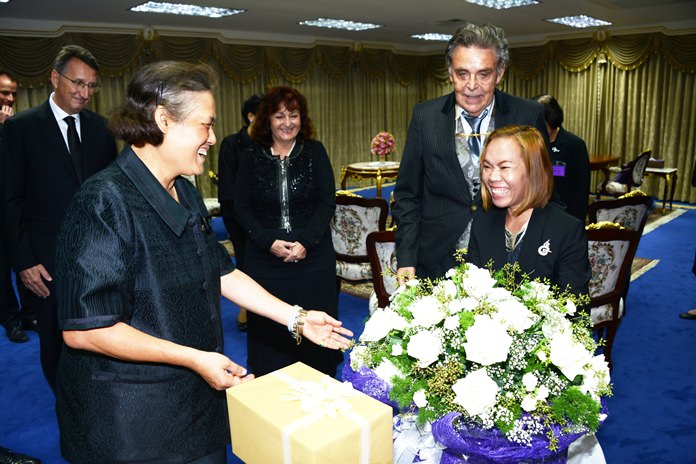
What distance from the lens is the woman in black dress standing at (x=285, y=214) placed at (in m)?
3.22

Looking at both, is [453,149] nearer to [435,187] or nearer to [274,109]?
[435,187]

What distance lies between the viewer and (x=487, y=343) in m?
1.21

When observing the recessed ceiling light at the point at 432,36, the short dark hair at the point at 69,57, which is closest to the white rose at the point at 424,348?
the short dark hair at the point at 69,57

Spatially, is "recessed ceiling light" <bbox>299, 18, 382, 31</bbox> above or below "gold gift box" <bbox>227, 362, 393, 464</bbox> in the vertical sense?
above

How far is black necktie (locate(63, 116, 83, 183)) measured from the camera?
290 centimetres

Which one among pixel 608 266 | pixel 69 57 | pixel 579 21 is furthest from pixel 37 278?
pixel 579 21

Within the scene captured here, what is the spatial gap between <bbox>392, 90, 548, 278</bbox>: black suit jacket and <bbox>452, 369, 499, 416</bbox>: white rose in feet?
3.67

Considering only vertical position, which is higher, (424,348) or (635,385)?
(424,348)

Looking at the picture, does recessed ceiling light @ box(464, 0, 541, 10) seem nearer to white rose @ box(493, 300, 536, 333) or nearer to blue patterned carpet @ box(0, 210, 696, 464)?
blue patterned carpet @ box(0, 210, 696, 464)

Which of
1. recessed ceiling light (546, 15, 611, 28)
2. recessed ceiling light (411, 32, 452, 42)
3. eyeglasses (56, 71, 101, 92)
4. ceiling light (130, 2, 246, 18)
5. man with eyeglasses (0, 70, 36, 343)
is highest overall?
recessed ceiling light (411, 32, 452, 42)

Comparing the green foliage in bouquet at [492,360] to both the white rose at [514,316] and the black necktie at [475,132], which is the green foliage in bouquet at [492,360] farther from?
the black necktie at [475,132]

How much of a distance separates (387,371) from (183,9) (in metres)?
7.67

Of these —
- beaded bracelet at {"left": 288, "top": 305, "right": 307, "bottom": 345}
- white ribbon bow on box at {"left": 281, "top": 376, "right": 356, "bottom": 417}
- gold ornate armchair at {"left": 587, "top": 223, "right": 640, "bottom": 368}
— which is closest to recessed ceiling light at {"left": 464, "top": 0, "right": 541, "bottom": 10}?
gold ornate armchair at {"left": 587, "top": 223, "right": 640, "bottom": 368}

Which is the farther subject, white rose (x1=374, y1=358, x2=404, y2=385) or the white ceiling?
the white ceiling
